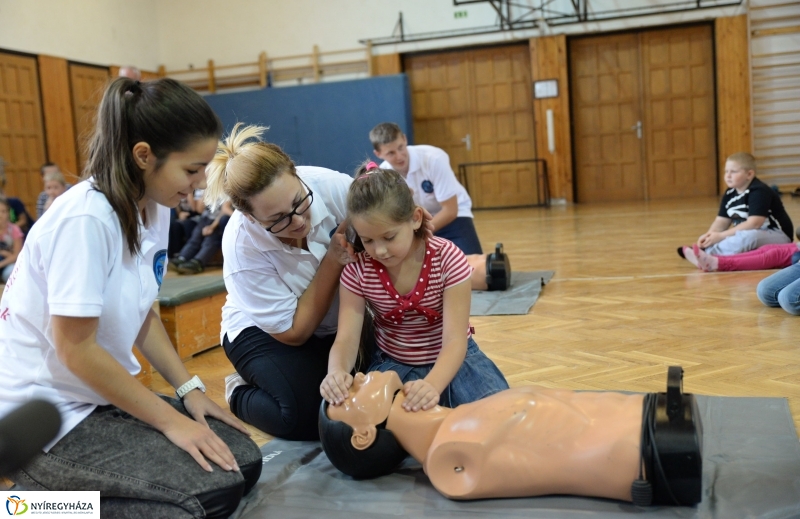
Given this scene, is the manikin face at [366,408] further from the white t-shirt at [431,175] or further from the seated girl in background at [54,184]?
the seated girl in background at [54,184]

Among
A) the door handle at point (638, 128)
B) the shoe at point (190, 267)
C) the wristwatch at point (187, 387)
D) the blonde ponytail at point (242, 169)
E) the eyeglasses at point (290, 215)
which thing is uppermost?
the door handle at point (638, 128)

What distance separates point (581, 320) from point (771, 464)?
1808 millimetres

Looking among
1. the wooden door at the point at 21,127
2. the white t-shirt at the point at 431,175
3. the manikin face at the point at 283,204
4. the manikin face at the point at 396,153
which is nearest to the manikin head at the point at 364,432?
the manikin face at the point at 283,204

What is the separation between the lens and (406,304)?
2.04m

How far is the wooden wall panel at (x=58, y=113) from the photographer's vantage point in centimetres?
977

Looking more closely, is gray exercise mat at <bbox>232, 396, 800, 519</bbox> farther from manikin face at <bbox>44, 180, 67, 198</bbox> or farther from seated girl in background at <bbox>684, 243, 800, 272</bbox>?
manikin face at <bbox>44, 180, 67, 198</bbox>

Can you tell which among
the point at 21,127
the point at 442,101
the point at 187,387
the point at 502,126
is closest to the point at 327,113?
the point at 442,101

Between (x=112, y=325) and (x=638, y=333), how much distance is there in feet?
7.56

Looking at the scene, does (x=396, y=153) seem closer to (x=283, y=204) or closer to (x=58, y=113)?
(x=283, y=204)

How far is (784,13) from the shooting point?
10.1 meters

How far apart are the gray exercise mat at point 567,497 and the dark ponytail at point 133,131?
732mm

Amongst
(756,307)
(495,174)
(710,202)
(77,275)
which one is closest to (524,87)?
(495,174)

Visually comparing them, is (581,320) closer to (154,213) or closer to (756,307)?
(756,307)

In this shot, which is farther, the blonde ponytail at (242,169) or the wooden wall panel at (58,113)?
the wooden wall panel at (58,113)
